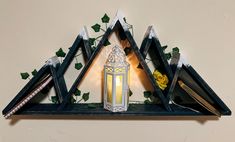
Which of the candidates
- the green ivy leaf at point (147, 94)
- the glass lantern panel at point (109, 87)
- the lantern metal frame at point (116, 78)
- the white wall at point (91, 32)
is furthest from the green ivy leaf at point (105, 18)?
the green ivy leaf at point (147, 94)

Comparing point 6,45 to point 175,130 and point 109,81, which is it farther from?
point 175,130

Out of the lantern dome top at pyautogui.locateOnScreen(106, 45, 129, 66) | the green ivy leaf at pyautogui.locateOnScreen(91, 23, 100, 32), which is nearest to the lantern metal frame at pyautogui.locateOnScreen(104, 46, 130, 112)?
the lantern dome top at pyautogui.locateOnScreen(106, 45, 129, 66)

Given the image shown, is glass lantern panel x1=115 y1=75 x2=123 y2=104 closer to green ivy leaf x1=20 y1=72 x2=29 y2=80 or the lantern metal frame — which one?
the lantern metal frame

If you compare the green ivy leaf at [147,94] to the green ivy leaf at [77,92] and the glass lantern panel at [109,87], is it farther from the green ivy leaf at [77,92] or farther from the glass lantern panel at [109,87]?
the green ivy leaf at [77,92]

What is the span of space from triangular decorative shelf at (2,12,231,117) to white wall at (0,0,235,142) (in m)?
0.08

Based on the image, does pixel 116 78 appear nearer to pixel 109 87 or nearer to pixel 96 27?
pixel 109 87

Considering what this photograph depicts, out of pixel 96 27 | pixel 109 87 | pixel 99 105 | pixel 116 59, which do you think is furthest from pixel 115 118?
pixel 96 27

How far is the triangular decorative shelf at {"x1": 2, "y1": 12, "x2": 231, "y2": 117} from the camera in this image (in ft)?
3.57

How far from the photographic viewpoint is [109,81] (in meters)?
1.10

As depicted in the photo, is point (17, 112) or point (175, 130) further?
point (175, 130)

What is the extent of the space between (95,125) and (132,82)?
275 millimetres

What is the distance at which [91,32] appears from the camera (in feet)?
3.94

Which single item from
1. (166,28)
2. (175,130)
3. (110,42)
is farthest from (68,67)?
(175,130)

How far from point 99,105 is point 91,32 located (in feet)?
1.09
